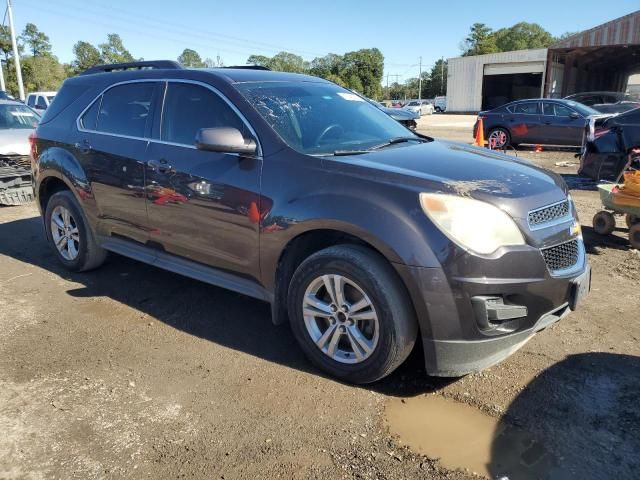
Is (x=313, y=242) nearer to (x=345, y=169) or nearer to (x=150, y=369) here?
(x=345, y=169)

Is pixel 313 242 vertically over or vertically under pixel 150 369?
over

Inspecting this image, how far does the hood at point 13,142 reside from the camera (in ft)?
27.7

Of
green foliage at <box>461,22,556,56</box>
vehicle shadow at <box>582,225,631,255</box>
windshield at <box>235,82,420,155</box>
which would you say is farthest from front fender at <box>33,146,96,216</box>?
green foliage at <box>461,22,556,56</box>

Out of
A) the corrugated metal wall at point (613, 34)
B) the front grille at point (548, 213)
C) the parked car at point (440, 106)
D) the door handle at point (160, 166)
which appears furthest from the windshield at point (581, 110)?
the parked car at point (440, 106)

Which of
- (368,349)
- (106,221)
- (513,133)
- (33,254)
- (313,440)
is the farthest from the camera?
(513,133)

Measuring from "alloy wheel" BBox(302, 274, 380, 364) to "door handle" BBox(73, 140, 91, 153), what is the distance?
2685 millimetres

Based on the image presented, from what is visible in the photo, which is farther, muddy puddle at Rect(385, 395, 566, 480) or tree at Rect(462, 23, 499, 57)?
tree at Rect(462, 23, 499, 57)

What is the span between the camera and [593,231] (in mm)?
6461

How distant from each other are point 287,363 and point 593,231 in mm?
4801

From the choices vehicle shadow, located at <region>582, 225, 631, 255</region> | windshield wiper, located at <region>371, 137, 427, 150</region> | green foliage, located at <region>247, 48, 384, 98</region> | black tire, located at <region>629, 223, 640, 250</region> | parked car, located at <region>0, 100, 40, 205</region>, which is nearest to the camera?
windshield wiper, located at <region>371, 137, 427, 150</region>

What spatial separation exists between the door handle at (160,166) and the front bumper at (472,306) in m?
2.01

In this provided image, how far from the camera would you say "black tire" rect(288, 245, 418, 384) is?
284cm

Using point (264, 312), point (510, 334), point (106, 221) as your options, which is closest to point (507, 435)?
point (510, 334)

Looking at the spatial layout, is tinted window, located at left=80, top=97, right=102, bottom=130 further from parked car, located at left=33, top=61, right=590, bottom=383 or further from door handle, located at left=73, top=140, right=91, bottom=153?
door handle, located at left=73, top=140, right=91, bottom=153
